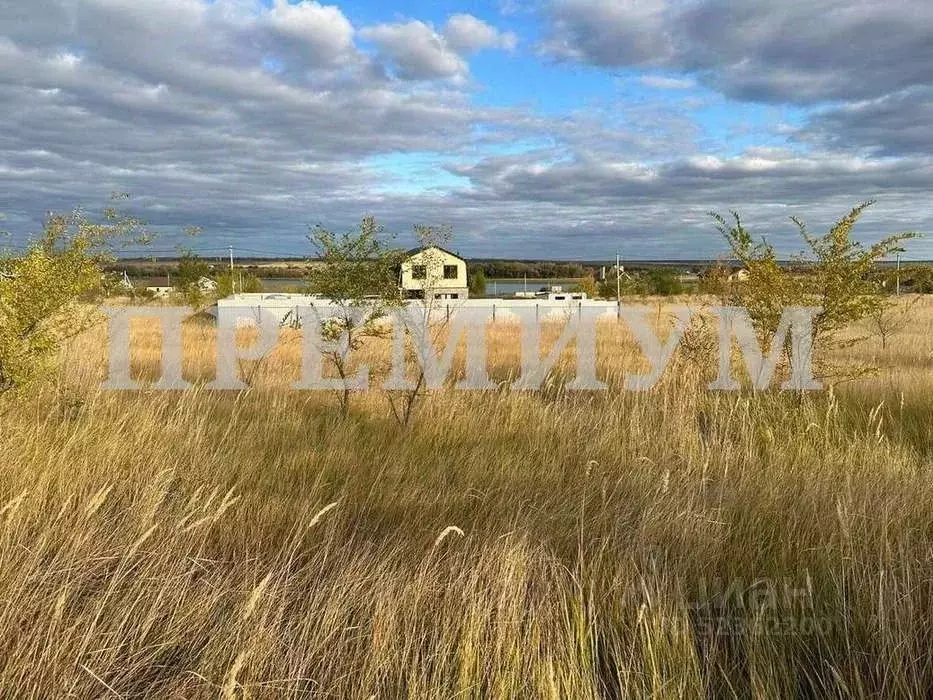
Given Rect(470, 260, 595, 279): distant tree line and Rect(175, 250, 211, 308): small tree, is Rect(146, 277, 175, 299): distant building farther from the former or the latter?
Rect(470, 260, 595, 279): distant tree line

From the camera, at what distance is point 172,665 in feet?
8.08

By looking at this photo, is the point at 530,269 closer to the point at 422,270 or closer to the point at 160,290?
the point at 160,290

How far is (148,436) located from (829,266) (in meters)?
6.64

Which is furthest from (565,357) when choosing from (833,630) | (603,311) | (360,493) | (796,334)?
(603,311)

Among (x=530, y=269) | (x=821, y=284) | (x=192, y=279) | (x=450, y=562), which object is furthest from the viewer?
(x=530, y=269)

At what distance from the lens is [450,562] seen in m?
3.10

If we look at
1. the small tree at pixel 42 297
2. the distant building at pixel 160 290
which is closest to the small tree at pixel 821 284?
the small tree at pixel 42 297

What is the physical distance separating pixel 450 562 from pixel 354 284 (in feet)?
15.7

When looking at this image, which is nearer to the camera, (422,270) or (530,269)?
(422,270)

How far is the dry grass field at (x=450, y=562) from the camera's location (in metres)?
2.38

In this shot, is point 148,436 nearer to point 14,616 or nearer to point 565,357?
point 14,616

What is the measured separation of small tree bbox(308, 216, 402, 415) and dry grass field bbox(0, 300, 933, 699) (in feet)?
6.50

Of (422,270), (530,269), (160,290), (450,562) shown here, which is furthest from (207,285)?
(530,269)

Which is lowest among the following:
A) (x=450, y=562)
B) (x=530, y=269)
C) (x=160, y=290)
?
(x=450, y=562)
